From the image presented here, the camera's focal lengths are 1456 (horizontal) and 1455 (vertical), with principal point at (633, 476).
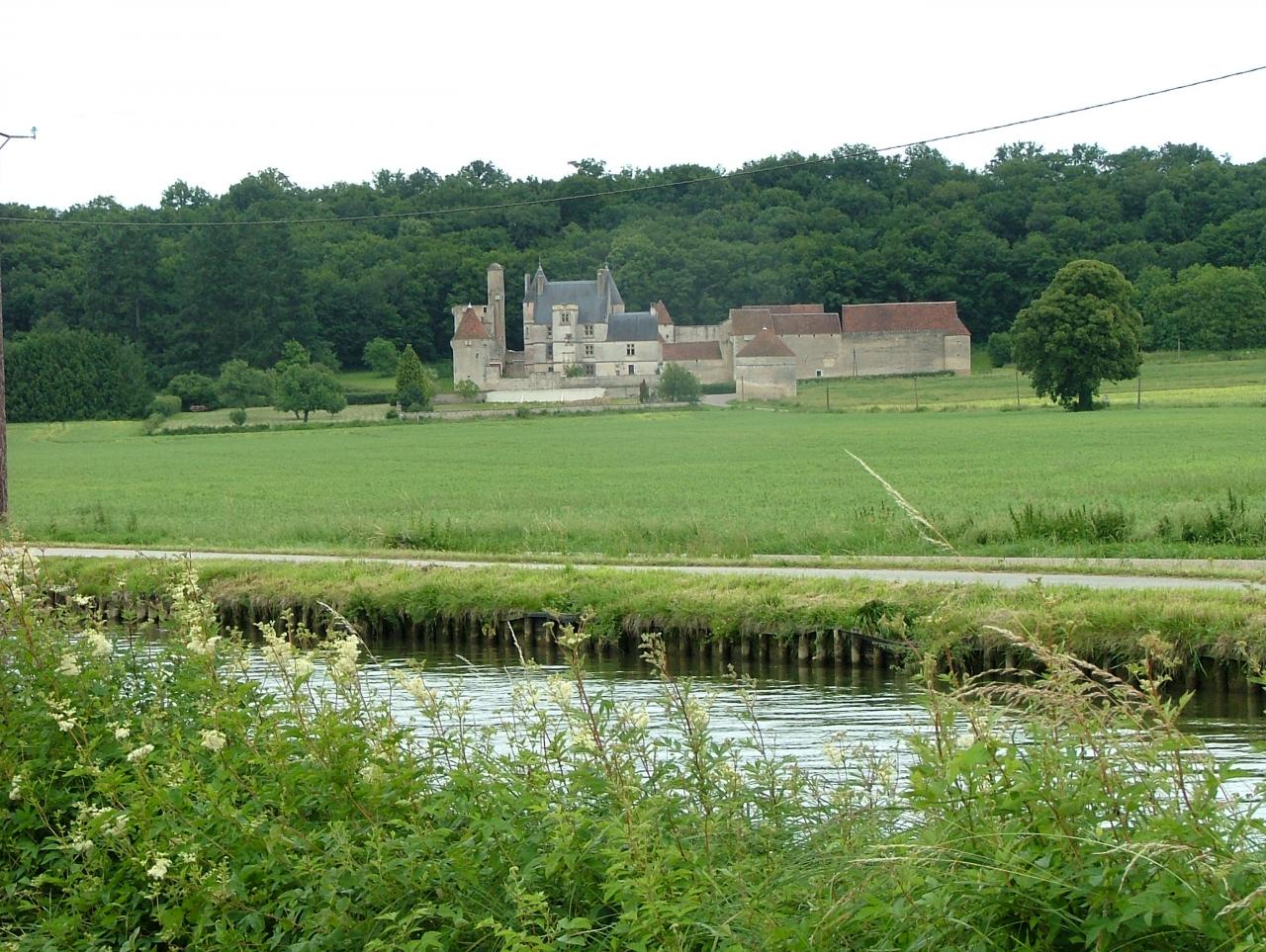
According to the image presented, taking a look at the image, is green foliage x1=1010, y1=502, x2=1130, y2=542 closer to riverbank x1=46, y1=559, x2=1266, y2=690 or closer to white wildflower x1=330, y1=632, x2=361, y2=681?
riverbank x1=46, y1=559, x2=1266, y2=690

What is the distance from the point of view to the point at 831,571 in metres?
19.3

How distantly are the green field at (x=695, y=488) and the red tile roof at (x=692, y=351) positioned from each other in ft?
222

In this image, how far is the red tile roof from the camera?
147 meters

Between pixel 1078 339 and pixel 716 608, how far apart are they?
73.1 meters

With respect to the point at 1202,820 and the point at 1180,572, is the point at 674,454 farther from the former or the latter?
the point at 1202,820

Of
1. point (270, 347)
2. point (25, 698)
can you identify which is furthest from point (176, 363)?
point (25, 698)

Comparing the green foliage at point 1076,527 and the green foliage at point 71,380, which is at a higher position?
the green foliage at point 71,380

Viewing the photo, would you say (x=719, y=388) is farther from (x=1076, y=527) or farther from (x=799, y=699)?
(x=799, y=699)

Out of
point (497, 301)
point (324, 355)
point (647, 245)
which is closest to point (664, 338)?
point (647, 245)

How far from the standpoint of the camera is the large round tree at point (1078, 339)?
85000mm

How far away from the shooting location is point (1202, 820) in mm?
4742

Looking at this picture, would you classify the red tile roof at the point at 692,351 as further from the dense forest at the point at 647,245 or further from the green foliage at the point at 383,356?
the green foliage at the point at 383,356

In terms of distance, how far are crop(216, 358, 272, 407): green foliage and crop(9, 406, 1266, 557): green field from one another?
124ft

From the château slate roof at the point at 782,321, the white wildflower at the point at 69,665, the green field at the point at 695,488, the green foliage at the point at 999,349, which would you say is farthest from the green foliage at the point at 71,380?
the white wildflower at the point at 69,665
